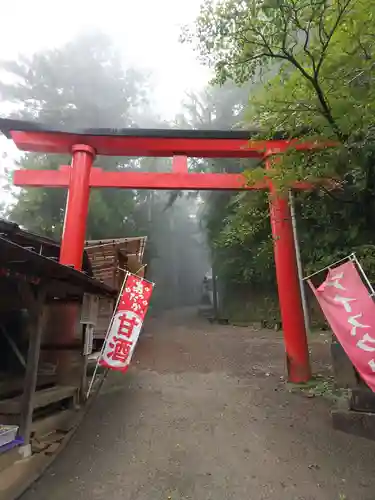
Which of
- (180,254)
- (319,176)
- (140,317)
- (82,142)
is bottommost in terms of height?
(140,317)

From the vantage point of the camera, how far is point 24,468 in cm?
427

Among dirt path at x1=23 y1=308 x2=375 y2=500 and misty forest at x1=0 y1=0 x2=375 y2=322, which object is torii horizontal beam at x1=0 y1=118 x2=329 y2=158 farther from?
dirt path at x1=23 y1=308 x2=375 y2=500

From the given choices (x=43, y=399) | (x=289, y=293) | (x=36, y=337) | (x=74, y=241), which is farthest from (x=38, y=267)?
(x=289, y=293)

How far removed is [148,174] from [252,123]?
2702 mm

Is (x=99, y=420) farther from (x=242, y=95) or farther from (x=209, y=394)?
(x=242, y=95)

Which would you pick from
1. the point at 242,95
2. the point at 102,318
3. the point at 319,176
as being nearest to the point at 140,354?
the point at 102,318

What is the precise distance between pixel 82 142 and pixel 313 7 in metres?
5.71

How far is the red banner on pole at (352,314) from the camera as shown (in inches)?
169

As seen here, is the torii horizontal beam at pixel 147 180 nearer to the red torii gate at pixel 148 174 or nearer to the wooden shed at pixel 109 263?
the red torii gate at pixel 148 174

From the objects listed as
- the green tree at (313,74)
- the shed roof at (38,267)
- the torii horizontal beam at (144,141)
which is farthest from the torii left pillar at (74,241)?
the green tree at (313,74)

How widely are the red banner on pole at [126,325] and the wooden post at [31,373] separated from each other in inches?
88.4

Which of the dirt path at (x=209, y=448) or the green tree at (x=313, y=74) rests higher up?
the green tree at (x=313, y=74)

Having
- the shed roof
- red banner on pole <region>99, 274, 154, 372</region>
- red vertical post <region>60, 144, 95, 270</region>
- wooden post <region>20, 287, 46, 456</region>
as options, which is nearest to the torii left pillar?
red vertical post <region>60, 144, 95, 270</region>

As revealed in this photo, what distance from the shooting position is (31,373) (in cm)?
457
